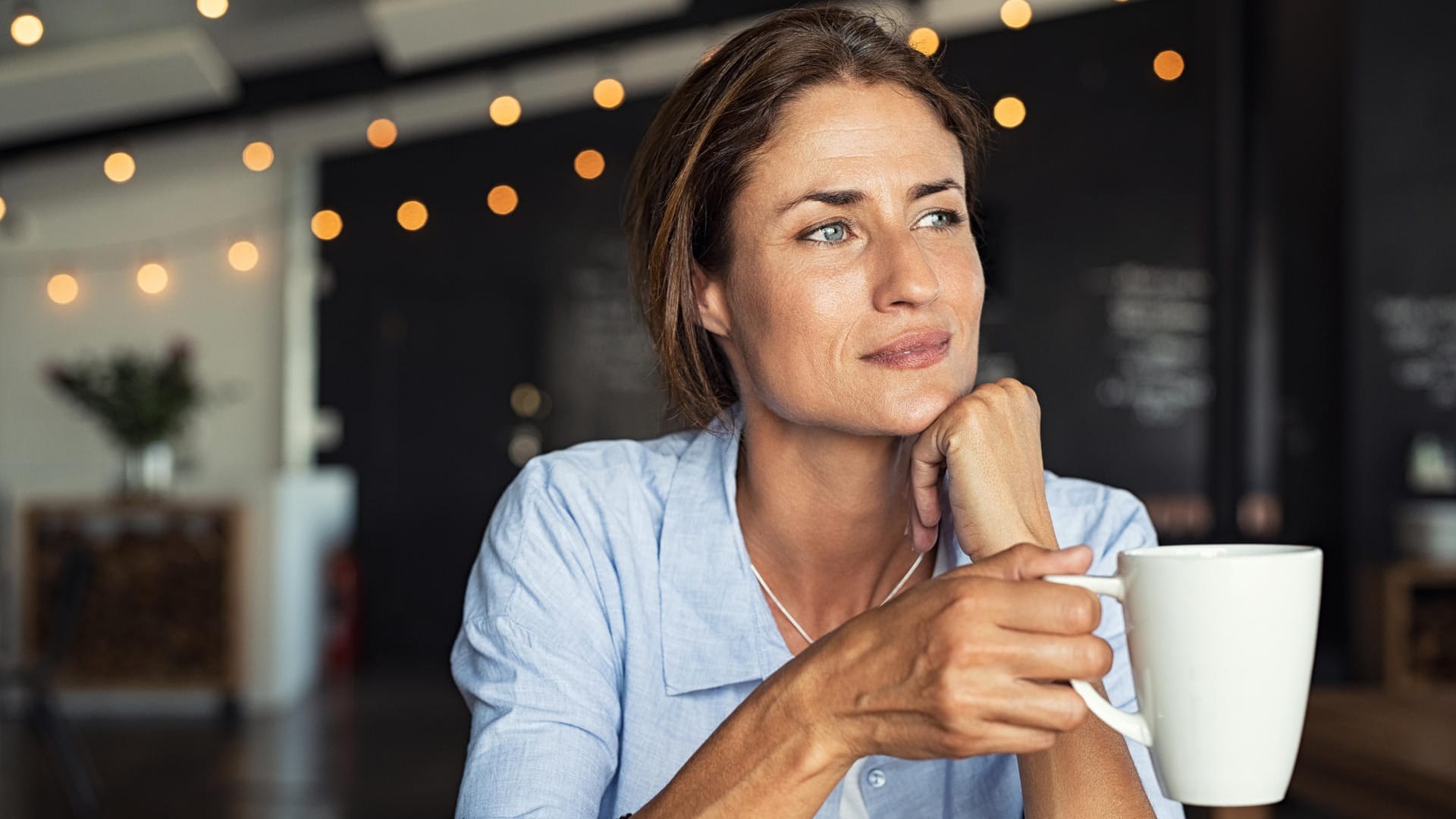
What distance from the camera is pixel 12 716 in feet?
18.4

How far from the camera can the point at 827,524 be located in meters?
1.35

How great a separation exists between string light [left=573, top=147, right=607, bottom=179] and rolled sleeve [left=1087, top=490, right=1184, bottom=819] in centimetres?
629

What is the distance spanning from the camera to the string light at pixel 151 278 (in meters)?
7.25

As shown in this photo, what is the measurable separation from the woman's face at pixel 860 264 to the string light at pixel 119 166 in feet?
19.8

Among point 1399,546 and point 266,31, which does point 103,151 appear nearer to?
point 266,31

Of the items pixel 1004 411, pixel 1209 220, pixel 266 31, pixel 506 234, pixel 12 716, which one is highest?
pixel 266 31

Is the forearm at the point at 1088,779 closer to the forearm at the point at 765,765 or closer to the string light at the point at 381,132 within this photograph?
the forearm at the point at 765,765

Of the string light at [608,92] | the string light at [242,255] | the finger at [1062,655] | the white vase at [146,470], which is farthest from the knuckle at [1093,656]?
the string light at [242,255]

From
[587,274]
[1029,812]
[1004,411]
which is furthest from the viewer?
[587,274]

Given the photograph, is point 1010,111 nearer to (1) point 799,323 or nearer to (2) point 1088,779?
(1) point 799,323

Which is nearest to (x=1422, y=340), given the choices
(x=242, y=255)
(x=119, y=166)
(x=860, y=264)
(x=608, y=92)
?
(x=608, y=92)

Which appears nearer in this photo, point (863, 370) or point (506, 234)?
point (863, 370)

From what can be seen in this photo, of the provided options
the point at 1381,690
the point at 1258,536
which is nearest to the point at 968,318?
the point at 1381,690

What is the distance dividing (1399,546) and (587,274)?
4.22 metres
